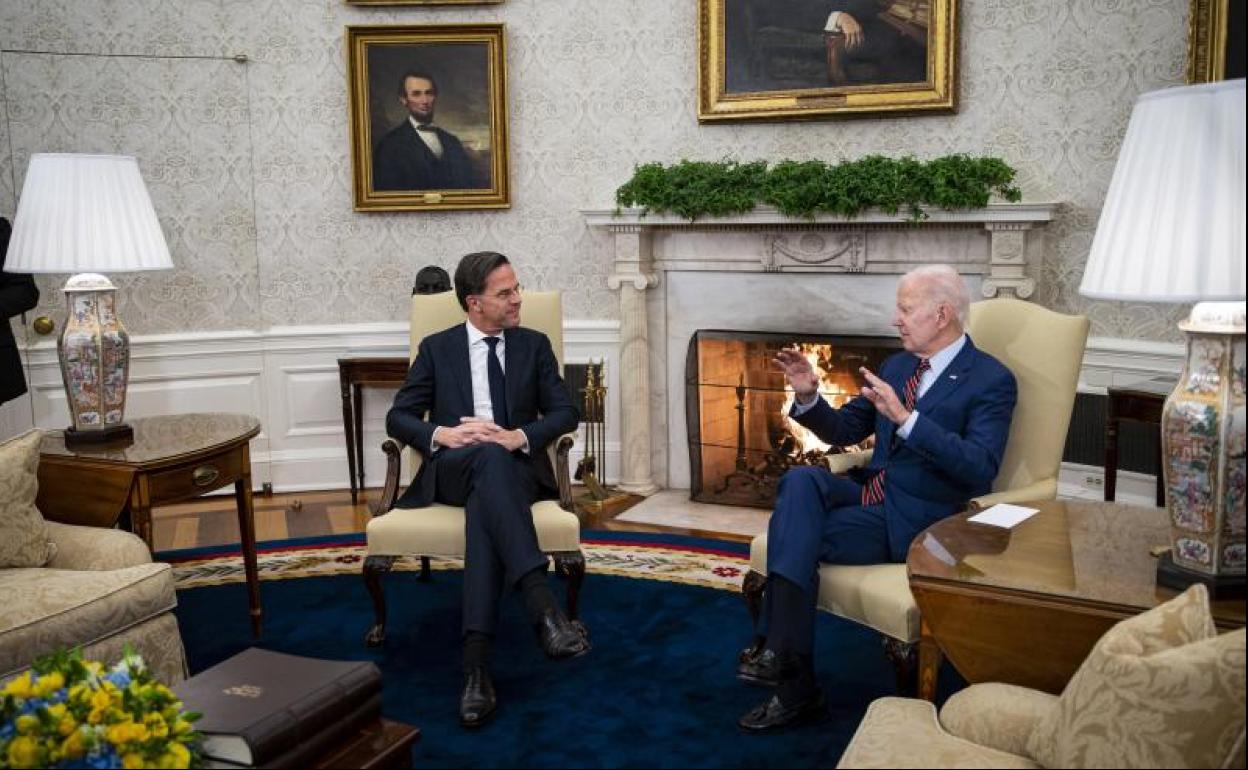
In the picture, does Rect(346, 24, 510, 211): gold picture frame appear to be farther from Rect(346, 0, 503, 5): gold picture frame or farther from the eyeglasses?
the eyeglasses

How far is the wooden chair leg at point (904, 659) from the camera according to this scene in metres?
3.07

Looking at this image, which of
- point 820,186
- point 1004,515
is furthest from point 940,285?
point 820,186

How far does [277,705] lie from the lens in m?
2.35

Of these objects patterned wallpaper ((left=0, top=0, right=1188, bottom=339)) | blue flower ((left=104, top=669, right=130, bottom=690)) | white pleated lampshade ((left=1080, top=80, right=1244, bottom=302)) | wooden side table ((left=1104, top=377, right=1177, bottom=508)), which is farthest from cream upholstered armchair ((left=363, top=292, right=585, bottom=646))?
patterned wallpaper ((left=0, top=0, right=1188, bottom=339))

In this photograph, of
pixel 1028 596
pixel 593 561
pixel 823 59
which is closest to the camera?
pixel 1028 596

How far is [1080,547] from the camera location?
2840mm

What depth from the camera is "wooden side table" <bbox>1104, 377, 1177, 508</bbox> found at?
450 cm

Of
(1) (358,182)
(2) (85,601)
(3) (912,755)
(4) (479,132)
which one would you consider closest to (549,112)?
(4) (479,132)

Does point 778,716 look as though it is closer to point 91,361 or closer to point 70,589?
point 70,589

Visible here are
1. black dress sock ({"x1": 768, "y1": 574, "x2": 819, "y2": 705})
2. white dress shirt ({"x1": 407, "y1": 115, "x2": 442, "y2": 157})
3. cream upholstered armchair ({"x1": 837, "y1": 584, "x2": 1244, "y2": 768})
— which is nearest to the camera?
cream upholstered armchair ({"x1": 837, "y1": 584, "x2": 1244, "y2": 768})

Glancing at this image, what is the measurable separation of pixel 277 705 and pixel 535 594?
135 cm

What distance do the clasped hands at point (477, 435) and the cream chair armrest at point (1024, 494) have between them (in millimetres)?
1527

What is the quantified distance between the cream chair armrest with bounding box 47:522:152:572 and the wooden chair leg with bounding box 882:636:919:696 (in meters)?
2.15

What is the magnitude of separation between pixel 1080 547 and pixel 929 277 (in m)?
0.96
